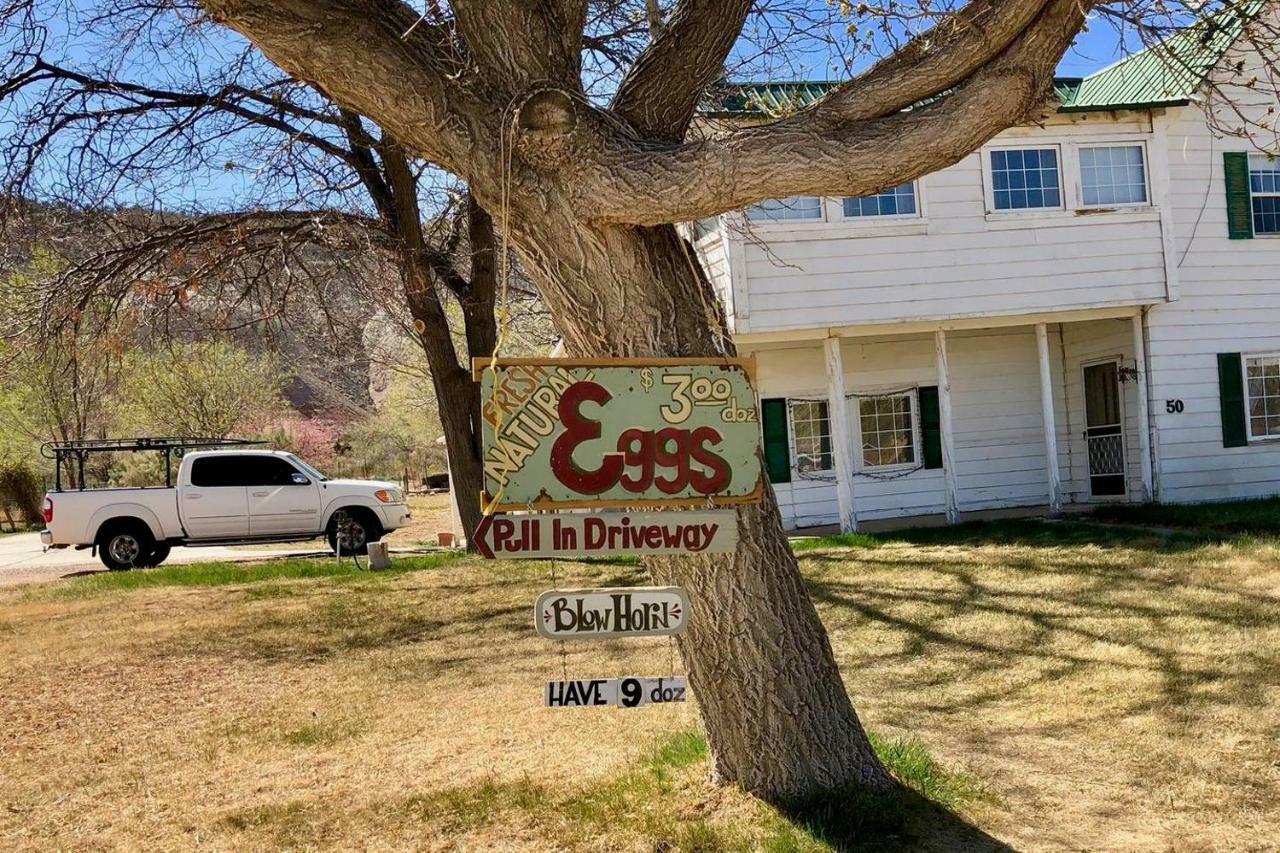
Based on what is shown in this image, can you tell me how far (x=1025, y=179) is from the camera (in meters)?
14.6

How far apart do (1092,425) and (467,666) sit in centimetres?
1163

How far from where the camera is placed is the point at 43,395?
31375mm

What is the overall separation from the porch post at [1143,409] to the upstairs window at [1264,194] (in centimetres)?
244

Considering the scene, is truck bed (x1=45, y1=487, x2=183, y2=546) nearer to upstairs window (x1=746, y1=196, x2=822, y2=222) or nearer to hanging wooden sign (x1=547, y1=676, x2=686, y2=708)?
upstairs window (x1=746, y1=196, x2=822, y2=222)

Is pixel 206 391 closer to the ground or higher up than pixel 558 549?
Answer: higher up

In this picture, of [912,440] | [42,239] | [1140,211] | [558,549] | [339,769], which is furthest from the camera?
[912,440]

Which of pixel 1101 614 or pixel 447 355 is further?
pixel 447 355

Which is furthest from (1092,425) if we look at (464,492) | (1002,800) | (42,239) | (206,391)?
(206,391)

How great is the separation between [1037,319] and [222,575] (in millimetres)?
11955

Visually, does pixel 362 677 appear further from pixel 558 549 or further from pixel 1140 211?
pixel 1140 211

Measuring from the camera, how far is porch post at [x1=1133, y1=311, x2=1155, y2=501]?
582 inches

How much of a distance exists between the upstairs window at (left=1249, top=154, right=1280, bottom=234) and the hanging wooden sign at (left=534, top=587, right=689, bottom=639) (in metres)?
14.9

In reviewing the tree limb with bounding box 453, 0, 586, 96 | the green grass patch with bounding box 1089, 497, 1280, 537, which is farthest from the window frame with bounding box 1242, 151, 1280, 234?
the tree limb with bounding box 453, 0, 586, 96

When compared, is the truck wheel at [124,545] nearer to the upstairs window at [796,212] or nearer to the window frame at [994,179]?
the upstairs window at [796,212]
